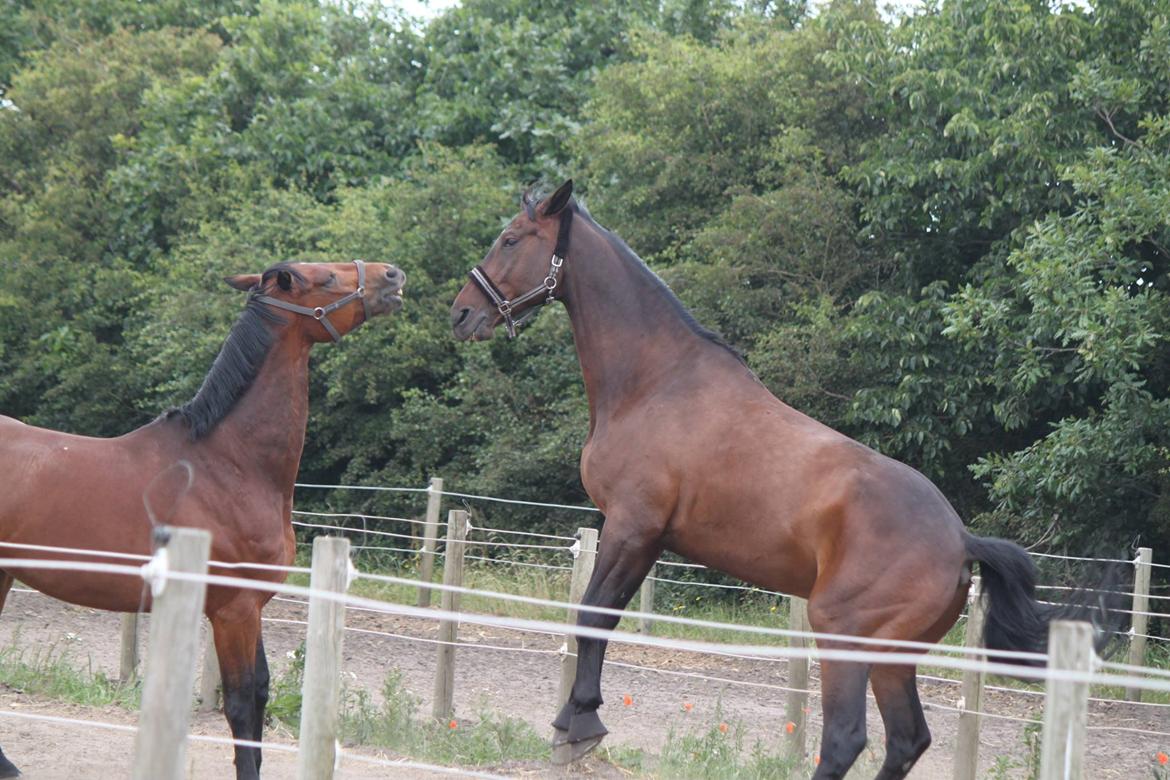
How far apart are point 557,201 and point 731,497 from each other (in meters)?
1.80

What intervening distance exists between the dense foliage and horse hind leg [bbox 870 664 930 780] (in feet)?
18.1

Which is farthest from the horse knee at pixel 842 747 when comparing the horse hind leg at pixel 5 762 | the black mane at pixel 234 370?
the horse hind leg at pixel 5 762

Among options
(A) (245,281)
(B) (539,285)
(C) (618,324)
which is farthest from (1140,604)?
(A) (245,281)

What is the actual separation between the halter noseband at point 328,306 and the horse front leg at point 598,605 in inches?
65.4

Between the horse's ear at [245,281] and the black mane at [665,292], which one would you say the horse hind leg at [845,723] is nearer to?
the black mane at [665,292]

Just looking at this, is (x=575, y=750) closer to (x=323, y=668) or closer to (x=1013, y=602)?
(x=1013, y=602)

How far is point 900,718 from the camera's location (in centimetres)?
513

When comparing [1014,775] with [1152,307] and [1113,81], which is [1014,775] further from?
[1113,81]

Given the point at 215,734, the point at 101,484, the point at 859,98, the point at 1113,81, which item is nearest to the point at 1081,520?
the point at 1113,81

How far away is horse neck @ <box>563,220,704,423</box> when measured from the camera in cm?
585

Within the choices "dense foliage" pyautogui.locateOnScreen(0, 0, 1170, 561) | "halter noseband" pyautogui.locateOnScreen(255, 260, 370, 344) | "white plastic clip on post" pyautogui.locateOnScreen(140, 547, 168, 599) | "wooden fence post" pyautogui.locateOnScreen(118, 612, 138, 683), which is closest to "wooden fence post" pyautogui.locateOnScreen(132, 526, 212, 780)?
"white plastic clip on post" pyautogui.locateOnScreen(140, 547, 168, 599)

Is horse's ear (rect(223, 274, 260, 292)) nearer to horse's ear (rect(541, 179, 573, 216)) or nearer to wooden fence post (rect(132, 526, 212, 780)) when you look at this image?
horse's ear (rect(541, 179, 573, 216))

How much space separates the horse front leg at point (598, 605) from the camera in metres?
5.46

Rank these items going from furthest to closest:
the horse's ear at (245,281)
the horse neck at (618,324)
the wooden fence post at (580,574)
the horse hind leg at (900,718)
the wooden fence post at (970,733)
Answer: the wooden fence post at (580,574), the wooden fence post at (970,733), the horse neck at (618,324), the horse's ear at (245,281), the horse hind leg at (900,718)
